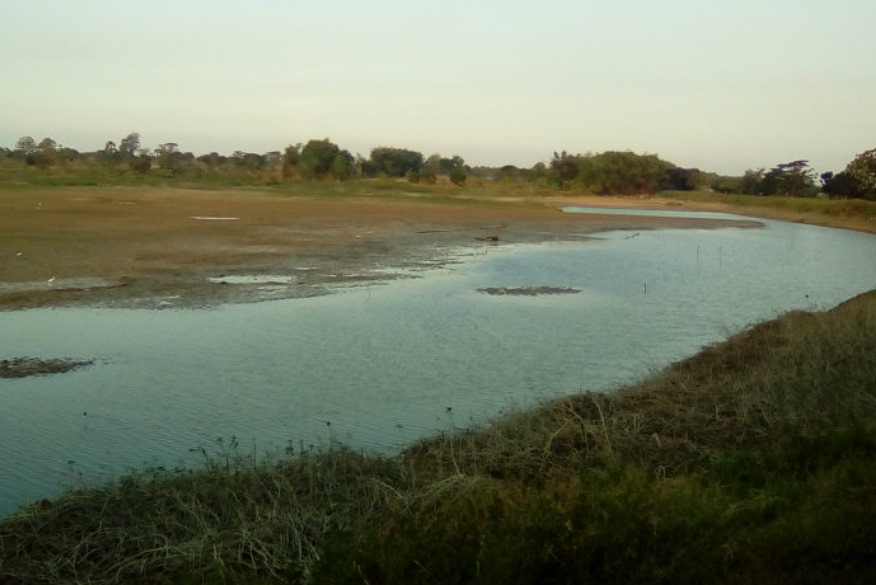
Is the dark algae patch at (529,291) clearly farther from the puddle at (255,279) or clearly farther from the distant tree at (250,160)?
the distant tree at (250,160)

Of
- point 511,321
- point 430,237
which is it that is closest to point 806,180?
point 430,237

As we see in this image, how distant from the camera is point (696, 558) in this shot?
5160 millimetres

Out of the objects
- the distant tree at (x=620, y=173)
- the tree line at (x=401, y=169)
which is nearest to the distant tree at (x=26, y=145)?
the tree line at (x=401, y=169)

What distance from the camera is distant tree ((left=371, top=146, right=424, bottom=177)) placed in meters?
105

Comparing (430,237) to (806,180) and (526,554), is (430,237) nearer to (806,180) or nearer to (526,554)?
(526,554)

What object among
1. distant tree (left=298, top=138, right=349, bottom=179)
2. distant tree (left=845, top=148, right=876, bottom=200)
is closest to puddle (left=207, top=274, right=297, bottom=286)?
distant tree (left=845, top=148, right=876, bottom=200)

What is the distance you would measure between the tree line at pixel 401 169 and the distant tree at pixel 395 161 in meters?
0.11

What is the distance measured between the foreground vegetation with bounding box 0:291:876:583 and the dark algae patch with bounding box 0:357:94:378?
4698mm

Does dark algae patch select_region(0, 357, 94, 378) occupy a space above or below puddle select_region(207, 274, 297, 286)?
above

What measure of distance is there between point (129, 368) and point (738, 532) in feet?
31.9

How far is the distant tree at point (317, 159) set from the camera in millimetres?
82625

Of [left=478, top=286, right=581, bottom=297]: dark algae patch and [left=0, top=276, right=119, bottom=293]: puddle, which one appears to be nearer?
[left=0, top=276, right=119, bottom=293]: puddle

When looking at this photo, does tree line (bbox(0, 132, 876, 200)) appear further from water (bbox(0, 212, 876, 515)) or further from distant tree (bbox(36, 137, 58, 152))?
water (bbox(0, 212, 876, 515))

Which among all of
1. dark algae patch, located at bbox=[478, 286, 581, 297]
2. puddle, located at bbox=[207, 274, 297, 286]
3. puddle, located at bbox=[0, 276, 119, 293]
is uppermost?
puddle, located at bbox=[0, 276, 119, 293]
